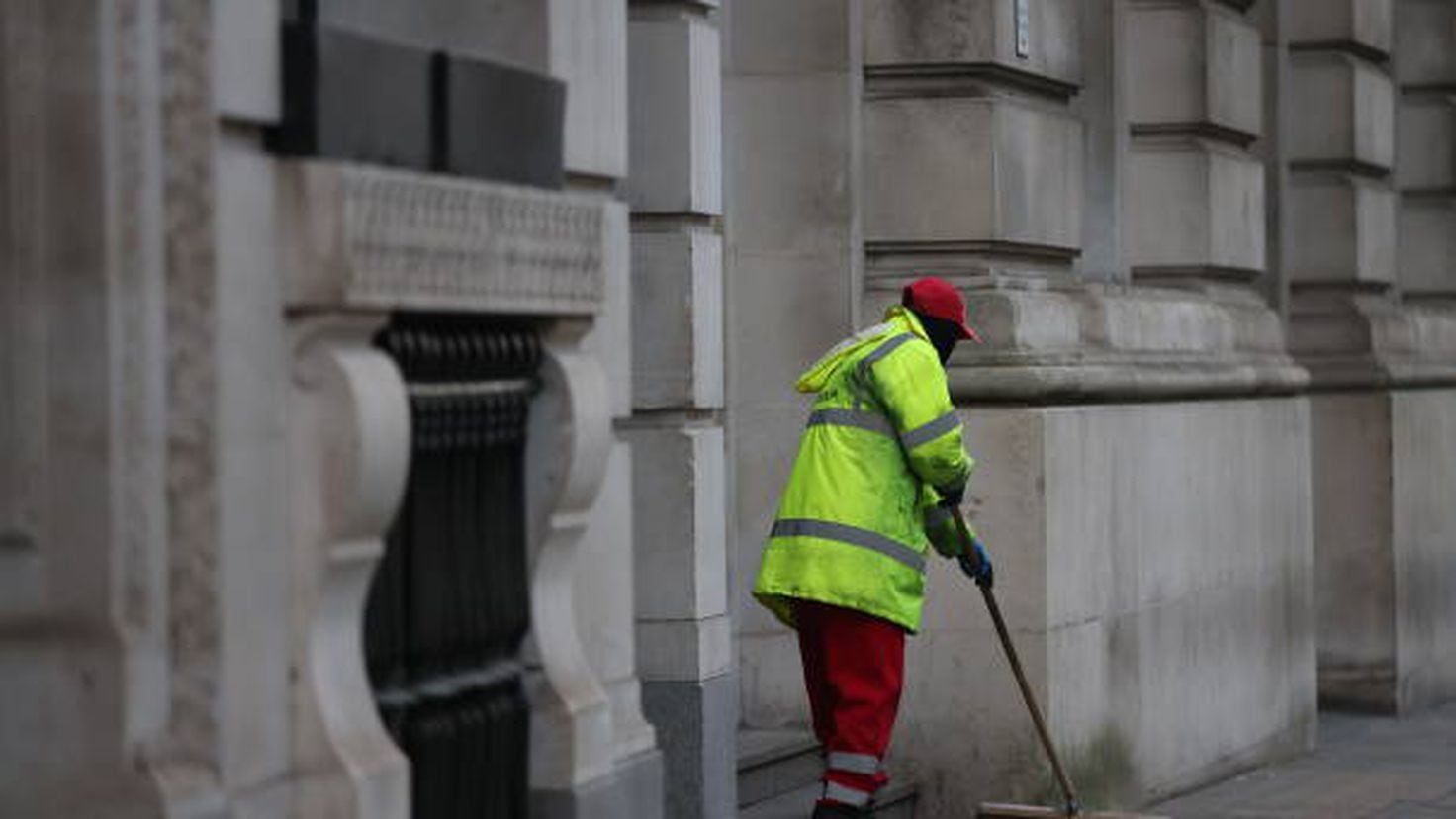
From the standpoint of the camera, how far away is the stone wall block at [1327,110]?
1759 cm

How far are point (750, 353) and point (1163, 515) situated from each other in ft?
7.11

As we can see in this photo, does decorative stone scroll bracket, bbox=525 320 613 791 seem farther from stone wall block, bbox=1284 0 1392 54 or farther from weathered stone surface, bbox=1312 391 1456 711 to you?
stone wall block, bbox=1284 0 1392 54

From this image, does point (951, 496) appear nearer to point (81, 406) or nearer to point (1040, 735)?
point (1040, 735)

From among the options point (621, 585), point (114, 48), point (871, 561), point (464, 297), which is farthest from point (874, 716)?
point (114, 48)

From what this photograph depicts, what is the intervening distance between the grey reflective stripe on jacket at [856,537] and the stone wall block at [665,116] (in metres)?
1.01

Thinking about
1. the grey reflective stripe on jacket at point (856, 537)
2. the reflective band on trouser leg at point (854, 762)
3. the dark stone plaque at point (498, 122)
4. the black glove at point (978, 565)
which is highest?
the dark stone plaque at point (498, 122)

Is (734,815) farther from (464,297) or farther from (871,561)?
(464,297)

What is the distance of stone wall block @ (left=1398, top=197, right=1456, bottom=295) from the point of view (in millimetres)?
19516

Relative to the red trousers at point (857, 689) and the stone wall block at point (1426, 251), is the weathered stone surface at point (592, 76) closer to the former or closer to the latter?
the red trousers at point (857, 689)

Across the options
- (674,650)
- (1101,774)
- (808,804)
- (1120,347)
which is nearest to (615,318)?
(674,650)

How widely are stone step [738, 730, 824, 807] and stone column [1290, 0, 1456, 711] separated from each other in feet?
19.3

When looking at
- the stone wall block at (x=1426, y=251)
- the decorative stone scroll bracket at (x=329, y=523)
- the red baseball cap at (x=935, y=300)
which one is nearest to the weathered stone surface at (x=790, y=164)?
the red baseball cap at (x=935, y=300)

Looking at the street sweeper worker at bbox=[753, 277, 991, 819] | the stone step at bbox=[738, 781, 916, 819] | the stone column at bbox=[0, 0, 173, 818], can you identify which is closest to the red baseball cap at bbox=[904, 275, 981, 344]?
the street sweeper worker at bbox=[753, 277, 991, 819]

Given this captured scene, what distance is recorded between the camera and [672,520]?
10.5m
